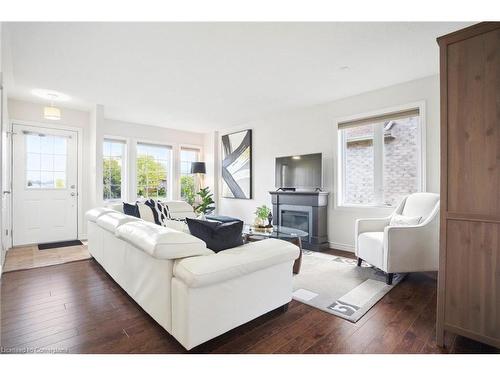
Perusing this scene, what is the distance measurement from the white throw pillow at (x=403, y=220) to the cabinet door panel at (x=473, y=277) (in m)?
1.35

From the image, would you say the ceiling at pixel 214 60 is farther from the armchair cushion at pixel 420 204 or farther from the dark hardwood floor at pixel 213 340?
the dark hardwood floor at pixel 213 340

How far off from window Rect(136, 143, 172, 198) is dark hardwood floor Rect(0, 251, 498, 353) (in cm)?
339

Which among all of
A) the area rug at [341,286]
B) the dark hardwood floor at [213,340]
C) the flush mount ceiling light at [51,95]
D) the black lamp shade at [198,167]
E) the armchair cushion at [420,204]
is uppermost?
the flush mount ceiling light at [51,95]

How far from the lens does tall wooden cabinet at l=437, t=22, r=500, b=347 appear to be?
148cm

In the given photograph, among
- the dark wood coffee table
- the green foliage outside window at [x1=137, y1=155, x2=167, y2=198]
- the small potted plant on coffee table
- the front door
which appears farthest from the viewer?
the green foliage outside window at [x1=137, y1=155, x2=167, y2=198]

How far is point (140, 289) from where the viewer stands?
1.99m

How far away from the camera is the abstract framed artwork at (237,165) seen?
5504mm

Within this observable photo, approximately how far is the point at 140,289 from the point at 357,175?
11.0 feet

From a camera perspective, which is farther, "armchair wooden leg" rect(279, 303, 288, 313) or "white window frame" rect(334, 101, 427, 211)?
"white window frame" rect(334, 101, 427, 211)

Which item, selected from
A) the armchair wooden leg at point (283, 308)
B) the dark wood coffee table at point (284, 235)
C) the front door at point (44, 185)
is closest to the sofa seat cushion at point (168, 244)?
the armchair wooden leg at point (283, 308)

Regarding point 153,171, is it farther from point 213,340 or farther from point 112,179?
point 213,340

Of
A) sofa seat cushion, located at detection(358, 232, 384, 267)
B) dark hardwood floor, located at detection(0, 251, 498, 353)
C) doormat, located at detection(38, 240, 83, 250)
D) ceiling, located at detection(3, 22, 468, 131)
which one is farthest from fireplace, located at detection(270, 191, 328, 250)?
doormat, located at detection(38, 240, 83, 250)

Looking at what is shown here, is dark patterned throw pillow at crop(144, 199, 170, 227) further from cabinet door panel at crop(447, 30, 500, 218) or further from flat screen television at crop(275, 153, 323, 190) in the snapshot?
cabinet door panel at crop(447, 30, 500, 218)
